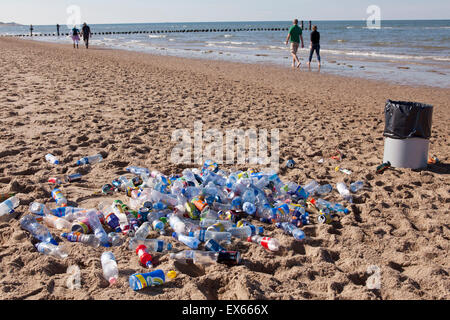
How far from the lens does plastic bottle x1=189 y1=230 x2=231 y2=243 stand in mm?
3219

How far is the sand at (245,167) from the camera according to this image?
2.70 meters

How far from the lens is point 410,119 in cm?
475

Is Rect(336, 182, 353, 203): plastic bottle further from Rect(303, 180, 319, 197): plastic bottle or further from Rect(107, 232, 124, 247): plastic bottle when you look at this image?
Rect(107, 232, 124, 247): plastic bottle

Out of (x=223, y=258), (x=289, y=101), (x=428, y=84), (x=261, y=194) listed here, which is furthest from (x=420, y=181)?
(x=428, y=84)

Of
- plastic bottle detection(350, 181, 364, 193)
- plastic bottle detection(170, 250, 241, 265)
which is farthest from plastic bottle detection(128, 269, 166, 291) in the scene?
plastic bottle detection(350, 181, 364, 193)

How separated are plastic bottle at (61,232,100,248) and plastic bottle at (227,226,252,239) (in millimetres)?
1063

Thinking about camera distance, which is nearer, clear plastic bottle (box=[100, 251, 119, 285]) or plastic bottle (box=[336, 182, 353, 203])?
clear plastic bottle (box=[100, 251, 119, 285])

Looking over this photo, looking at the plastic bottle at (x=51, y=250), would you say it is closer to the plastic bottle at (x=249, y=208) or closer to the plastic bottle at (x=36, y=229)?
the plastic bottle at (x=36, y=229)

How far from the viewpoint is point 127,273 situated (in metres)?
2.77

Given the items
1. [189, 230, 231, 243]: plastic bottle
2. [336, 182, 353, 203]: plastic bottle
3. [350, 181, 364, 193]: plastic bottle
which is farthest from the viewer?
[350, 181, 364, 193]: plastic bottle

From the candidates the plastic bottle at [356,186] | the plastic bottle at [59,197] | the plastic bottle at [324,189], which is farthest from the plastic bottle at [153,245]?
the plastic bottle at [356,186]

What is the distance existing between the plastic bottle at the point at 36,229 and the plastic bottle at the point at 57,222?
0.10 metres

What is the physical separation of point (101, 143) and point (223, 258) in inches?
134
